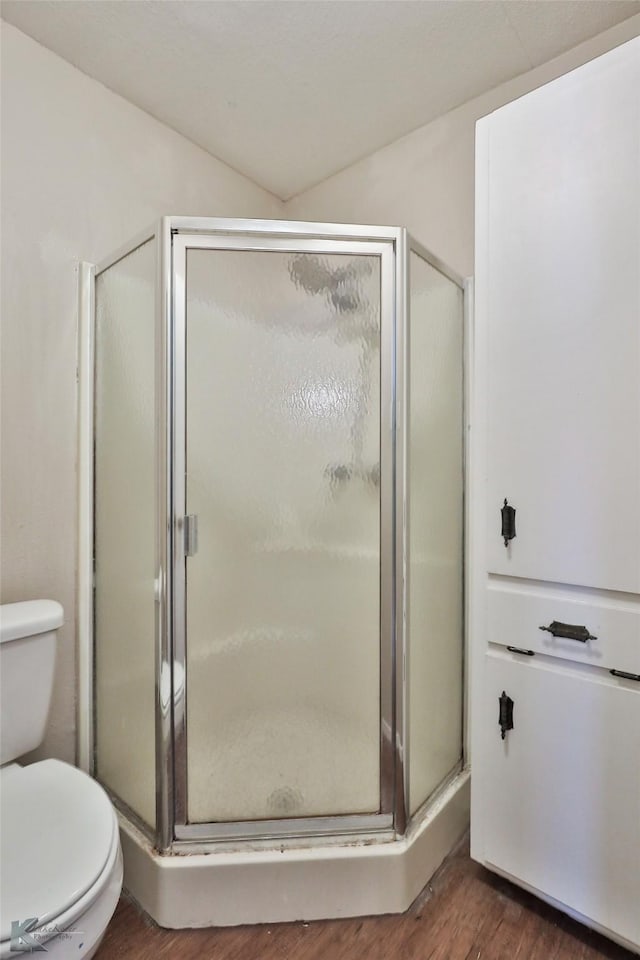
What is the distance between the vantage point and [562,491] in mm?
1150

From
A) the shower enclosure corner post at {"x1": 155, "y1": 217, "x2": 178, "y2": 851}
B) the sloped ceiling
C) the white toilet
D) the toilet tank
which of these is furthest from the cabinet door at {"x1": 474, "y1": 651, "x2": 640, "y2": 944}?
the sloped ceiling

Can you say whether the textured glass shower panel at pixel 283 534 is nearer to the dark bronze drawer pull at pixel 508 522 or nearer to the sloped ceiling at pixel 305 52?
the dark bronze drawer pull at pixel 508 522

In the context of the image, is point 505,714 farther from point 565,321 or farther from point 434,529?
point 565,321

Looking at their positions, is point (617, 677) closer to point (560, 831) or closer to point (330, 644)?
point (560, 831)

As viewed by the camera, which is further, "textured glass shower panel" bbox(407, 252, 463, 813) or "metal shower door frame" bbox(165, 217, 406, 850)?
"textured glass shower panel" bbox(407, 252, 463, 813)

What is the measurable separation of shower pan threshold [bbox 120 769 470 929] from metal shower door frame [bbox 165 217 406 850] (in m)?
0.04

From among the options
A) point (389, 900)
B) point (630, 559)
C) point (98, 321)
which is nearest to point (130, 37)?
point (98, 321)

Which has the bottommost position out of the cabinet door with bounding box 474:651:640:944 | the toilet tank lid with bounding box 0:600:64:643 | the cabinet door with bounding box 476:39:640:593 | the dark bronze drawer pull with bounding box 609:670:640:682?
the cabinet door with bounding box 474:651:640:944

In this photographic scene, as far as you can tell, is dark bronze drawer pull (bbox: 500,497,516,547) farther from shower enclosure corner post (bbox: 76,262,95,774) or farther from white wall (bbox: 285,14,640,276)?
shower enclosure corner post (bbox: 76,262,95,774)

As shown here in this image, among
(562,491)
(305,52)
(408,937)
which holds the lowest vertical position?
(408,937)

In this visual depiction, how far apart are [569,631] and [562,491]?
33 centimetres

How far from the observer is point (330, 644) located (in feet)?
4.42

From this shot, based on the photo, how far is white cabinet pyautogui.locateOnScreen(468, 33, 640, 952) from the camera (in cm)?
107

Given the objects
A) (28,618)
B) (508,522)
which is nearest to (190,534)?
(28,618)
